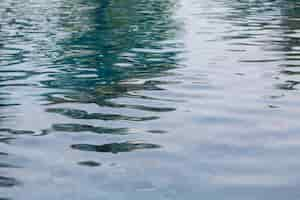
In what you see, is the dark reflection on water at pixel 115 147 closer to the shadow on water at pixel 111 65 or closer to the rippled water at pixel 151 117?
the rippled water at pixel 151 117

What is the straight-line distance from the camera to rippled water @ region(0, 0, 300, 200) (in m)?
6.12

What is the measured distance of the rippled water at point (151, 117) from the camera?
612cm

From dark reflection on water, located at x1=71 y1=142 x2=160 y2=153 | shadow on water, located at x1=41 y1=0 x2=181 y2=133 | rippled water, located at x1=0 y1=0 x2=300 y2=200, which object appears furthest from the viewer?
shadow on water, located at x1=41 y1=0 x2=181 y2=133

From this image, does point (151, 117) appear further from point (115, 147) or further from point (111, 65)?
point (111, 65)

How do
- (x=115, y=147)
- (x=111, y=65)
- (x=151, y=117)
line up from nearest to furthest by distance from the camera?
(x=115, y=147)
(x=151, y=117)
(x=111, y=65)

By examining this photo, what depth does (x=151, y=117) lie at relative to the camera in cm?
876

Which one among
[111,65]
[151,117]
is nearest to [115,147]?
[151,117]

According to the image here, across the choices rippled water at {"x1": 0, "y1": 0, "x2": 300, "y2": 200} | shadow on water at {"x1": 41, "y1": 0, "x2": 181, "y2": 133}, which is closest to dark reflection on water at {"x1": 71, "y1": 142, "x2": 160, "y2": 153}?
rippled water at {"x1": 0, "y1": 0, "x2": 300, "y2": 200}

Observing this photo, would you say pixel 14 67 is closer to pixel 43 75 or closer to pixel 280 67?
pixel 43 75

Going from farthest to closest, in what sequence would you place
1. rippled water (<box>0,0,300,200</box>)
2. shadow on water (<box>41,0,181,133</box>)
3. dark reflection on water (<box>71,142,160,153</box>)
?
shadow on water (<box>41,0,181,133</box>) → dark reflection on water (<box>71,142,160,153</box>) → rippled water (<box>0,0,300,200</box>)

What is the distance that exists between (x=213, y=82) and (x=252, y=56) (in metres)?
3.45

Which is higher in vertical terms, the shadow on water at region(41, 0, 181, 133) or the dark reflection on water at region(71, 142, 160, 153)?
the dark reflection on water at region(71, 142, 160, 153)

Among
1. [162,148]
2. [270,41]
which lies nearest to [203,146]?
[162,148]

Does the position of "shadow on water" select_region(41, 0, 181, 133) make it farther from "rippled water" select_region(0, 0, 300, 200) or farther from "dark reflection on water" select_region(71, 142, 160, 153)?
"dark reflection on water" select_region(71, 142, 160, 153)
